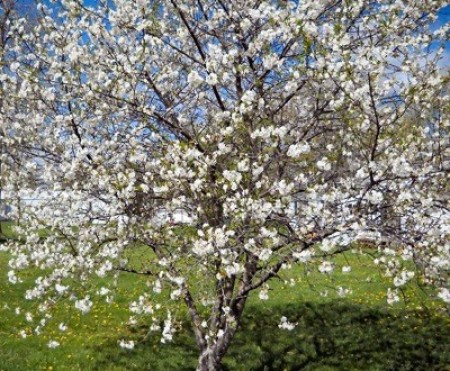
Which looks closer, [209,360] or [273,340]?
[209,360]

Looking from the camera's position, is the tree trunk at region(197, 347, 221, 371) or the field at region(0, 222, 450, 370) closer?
the tree trunk at region(197, 347, 221, 371)

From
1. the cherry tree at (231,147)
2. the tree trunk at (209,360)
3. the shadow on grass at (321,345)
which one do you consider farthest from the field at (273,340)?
the cherry tree at (231,147)

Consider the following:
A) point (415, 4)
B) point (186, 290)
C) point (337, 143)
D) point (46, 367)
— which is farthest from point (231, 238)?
point (46, 367)

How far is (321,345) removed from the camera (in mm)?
11156

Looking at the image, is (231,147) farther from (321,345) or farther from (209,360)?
(321,345)

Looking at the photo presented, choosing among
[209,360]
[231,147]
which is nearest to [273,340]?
[209,360]

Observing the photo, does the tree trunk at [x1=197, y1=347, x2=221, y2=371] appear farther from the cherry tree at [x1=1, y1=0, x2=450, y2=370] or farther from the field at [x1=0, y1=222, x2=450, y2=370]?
the field at [x1=0, y1=222, x2=450, y2=370]

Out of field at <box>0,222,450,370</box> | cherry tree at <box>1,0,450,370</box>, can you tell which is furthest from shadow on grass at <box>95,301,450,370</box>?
cherry tree at <box>1,0,450,370</box>

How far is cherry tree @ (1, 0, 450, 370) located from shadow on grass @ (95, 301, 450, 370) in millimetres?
2856

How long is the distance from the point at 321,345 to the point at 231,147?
6.31m

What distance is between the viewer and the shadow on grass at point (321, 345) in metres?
10.2

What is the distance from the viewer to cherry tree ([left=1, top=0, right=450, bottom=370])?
6148 millimetres

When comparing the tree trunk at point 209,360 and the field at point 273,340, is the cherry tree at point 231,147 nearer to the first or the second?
the tree trunk at point 209,360

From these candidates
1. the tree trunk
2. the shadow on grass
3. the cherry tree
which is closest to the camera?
the cherry tree
